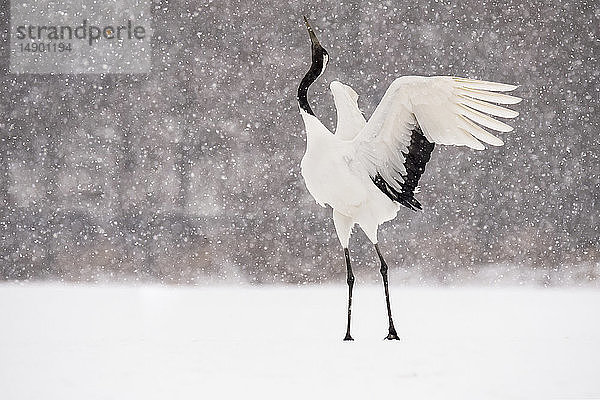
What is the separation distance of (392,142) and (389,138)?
0.04ft

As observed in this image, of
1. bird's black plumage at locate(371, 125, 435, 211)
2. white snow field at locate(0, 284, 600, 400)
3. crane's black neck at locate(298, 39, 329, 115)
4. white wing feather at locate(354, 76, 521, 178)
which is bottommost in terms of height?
white snow field at locate(0, 284, 600, 400)

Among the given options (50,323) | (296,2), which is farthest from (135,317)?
(296,2)

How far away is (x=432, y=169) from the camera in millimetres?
3166

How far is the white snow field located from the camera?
1328mm

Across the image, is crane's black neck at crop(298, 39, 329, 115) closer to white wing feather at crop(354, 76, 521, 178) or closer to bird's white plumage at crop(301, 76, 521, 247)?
bird's white plumage at crop(301, 76, 521, 247)

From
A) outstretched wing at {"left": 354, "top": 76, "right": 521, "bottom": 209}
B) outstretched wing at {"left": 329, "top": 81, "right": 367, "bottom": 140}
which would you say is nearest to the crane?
outstretched wing at {"left": 354, "top": 76, "right": 521, "bottom": 209}

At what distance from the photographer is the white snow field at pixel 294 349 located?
133 centimetres

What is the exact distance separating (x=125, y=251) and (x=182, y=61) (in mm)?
830

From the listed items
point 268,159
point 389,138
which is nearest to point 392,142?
point 389,138

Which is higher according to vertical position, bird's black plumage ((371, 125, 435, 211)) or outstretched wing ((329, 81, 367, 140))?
outstretched wing ((329, 81, 367, 140))

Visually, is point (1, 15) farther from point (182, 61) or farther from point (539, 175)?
point (539, 175)

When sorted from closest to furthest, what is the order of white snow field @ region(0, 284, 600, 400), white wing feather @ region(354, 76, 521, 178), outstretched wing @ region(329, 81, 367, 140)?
white snow field @ region(0, 284, 600, 400), white wing feather @ region(354, 76, 521, 178), outstretched wing @ region(329, 81, 367, 140)

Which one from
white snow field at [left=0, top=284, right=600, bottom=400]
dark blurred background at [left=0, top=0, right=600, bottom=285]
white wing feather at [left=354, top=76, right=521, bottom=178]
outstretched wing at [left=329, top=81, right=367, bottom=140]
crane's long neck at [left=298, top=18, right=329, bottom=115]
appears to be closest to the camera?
white snow field at [left=0, top=284, right=600, bottom=400]

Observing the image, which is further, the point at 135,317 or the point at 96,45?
the point at 96,45
